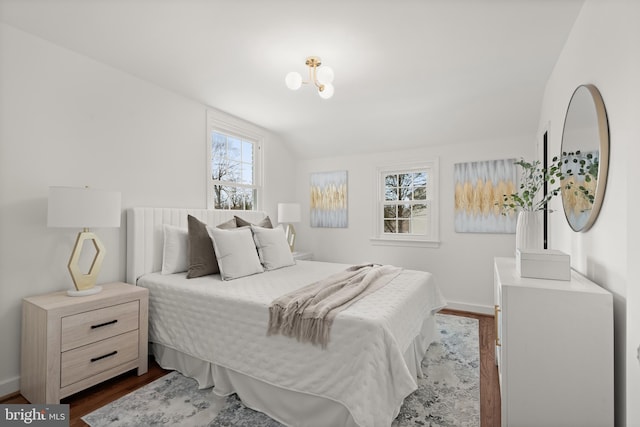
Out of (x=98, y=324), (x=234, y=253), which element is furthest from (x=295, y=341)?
(x=98, y=324)

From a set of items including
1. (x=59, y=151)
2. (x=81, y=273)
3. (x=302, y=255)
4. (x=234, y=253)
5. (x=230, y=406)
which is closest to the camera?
(x=230, y=406)

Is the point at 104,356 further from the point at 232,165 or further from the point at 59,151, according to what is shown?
the point at 232,165

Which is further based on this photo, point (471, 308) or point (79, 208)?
point (471, 308)

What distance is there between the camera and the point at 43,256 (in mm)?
2287

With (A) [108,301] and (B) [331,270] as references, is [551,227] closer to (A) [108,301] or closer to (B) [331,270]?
(B) [331,270]

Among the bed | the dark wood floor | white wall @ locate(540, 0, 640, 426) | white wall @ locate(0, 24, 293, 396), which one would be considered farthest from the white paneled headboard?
white wall @ locate(540, 0, 640, 426)

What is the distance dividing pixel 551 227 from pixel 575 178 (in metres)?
1.15

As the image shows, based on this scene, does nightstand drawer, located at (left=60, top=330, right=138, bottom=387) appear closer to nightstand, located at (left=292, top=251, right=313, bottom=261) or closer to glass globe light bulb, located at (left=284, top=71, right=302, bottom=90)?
glass globe light bulb, located at (left=284, top=71, right=302, bottom=90)

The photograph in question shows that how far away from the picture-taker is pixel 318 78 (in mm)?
2350

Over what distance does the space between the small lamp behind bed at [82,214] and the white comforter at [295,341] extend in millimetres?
438

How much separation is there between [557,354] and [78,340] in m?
2.75

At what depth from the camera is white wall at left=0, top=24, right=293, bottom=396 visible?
214 cm

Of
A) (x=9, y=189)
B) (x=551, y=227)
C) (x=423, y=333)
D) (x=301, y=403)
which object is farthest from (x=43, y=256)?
(x=551, y=227)

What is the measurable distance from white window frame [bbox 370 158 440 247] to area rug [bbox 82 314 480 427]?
198 cm
